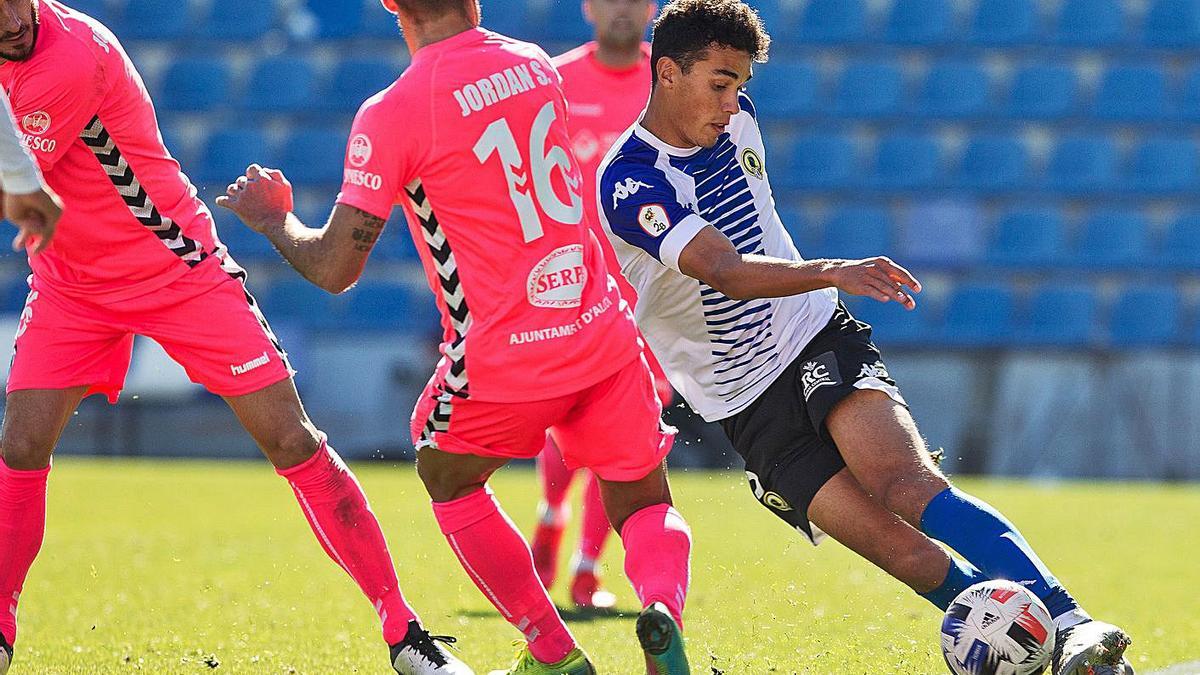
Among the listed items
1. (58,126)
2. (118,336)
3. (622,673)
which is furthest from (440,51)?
(622,673)

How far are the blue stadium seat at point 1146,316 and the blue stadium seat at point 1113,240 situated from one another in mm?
404

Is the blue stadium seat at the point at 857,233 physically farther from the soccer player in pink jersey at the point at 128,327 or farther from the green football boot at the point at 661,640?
the green football boot at the point at 661,640

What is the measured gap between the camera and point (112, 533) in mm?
8938

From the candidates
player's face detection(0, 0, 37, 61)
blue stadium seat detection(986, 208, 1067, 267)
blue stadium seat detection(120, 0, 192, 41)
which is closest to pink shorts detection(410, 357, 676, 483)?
player's face detection(0, 0, 37, 61)

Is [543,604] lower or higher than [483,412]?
lower

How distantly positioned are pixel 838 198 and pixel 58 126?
1313 centimetres

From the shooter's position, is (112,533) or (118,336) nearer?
(118,336)

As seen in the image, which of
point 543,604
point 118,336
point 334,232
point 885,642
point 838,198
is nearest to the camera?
point 334,232

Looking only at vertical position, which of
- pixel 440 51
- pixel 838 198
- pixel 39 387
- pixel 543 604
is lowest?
pixel 838 198

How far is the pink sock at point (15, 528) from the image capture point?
4.38m

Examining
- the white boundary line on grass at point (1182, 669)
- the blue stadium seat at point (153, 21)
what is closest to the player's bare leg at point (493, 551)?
the white boundary line on grass at point (1182, 669)

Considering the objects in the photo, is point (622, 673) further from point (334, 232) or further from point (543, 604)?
point (334, 232)

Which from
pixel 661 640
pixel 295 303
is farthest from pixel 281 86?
pixel 661 640

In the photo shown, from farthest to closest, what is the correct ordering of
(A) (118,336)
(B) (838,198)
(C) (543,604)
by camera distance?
(B) (838,198) < (A) (118,336) < (C) (543,604)
